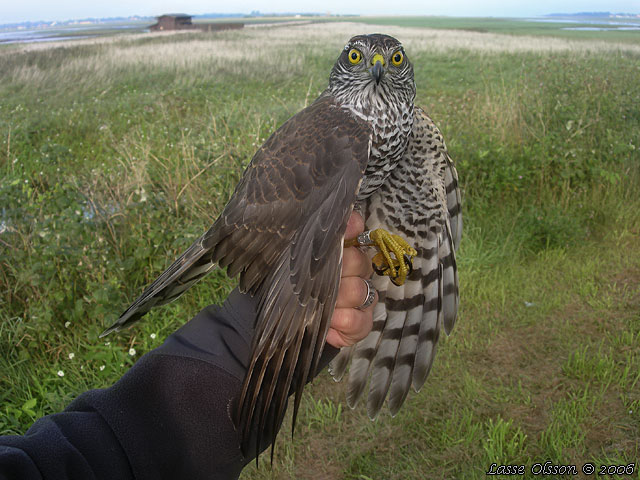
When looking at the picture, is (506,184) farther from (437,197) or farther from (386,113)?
(386,113)

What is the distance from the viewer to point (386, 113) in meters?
2.13

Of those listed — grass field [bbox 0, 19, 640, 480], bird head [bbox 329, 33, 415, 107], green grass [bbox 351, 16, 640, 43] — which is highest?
green grass [bbox 351, 16, 640, 43]

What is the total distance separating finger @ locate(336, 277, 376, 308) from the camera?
6.18ft

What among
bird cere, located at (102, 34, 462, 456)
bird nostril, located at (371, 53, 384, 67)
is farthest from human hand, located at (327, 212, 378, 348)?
bird nostril, located at (371, 53, 384, 67)

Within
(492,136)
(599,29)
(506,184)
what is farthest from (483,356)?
(599,29)

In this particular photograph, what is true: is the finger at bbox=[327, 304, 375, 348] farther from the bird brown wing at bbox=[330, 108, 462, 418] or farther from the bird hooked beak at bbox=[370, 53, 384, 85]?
the bird hooked beak at bbox=[370, 53, 384, 85]

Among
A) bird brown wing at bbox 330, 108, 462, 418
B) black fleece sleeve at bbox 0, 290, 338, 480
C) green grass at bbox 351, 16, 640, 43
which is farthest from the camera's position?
green grass at bbox 351, 16, 640, 43

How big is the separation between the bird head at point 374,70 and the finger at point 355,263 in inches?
28.3

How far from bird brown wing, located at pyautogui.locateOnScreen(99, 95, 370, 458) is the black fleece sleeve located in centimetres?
16

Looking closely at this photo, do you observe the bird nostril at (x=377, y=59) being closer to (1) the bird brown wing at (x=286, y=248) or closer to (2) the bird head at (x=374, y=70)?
(2) the bird head at (x=374, y=70)

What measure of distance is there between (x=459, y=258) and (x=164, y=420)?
318cm

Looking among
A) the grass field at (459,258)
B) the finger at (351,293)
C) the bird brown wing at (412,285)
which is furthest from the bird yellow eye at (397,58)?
the grass field at (459,258)

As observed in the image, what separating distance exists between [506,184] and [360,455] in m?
3.15

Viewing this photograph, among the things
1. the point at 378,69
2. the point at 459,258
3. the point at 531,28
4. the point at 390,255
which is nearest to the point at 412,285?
the point at 390,255
